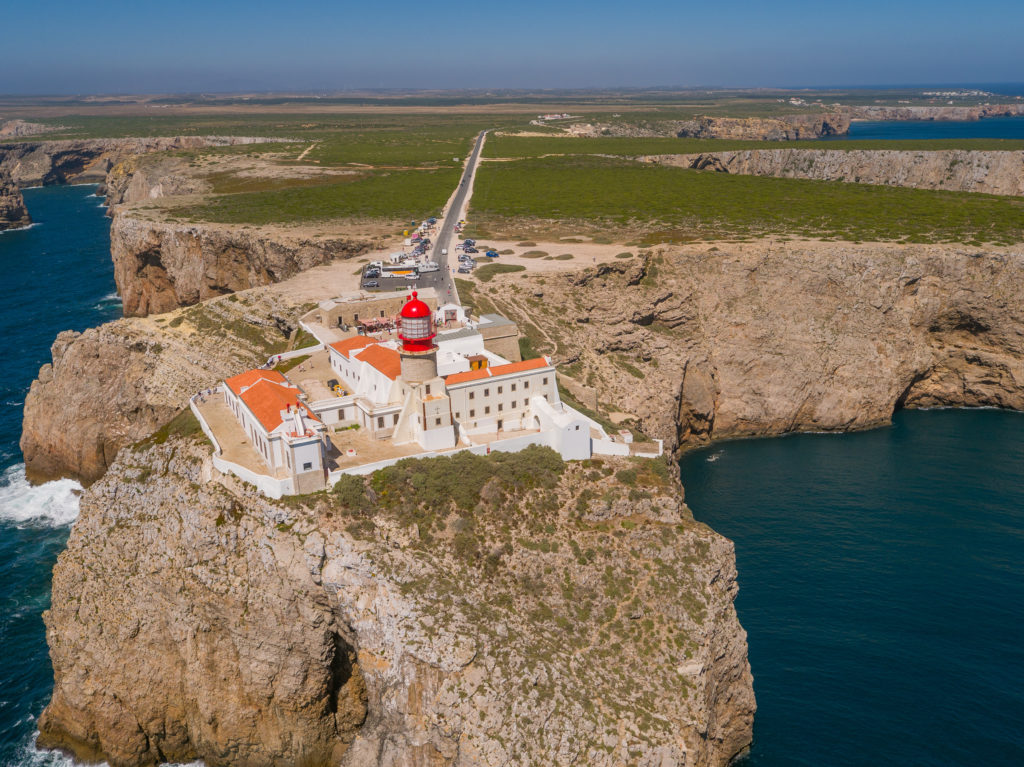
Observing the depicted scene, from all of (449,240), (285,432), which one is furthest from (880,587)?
(449,240)

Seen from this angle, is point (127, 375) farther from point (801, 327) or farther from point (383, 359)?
point (801, 327)

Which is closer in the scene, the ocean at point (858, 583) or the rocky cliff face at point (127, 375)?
the ocean at point (858, 583)

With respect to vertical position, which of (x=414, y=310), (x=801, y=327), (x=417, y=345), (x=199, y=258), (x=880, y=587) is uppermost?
(x=414, y=310)

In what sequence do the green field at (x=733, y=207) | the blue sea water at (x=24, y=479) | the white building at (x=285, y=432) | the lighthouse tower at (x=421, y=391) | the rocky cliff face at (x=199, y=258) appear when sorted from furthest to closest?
the green field at (x=733, y=207)
the rocky cliff face at (x=199, y=258)
the blue sea water at (x=24, y=479)
the lighthouse tower at (x=421, y=391)
the white building at (x=285, y=432)

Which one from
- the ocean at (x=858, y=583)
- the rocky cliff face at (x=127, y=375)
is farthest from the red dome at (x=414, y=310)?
the ocean at (x=858, y=583)

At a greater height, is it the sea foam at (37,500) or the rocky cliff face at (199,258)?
the rocky cliff face at (199,258)

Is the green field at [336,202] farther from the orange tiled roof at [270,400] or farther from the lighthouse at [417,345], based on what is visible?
the lighthouse at [417,345]

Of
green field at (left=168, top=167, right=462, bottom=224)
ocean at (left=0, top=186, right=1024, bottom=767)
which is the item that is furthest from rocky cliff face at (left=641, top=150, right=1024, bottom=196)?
ocean at (left=0, top=186, right=1024, bottom=767)
